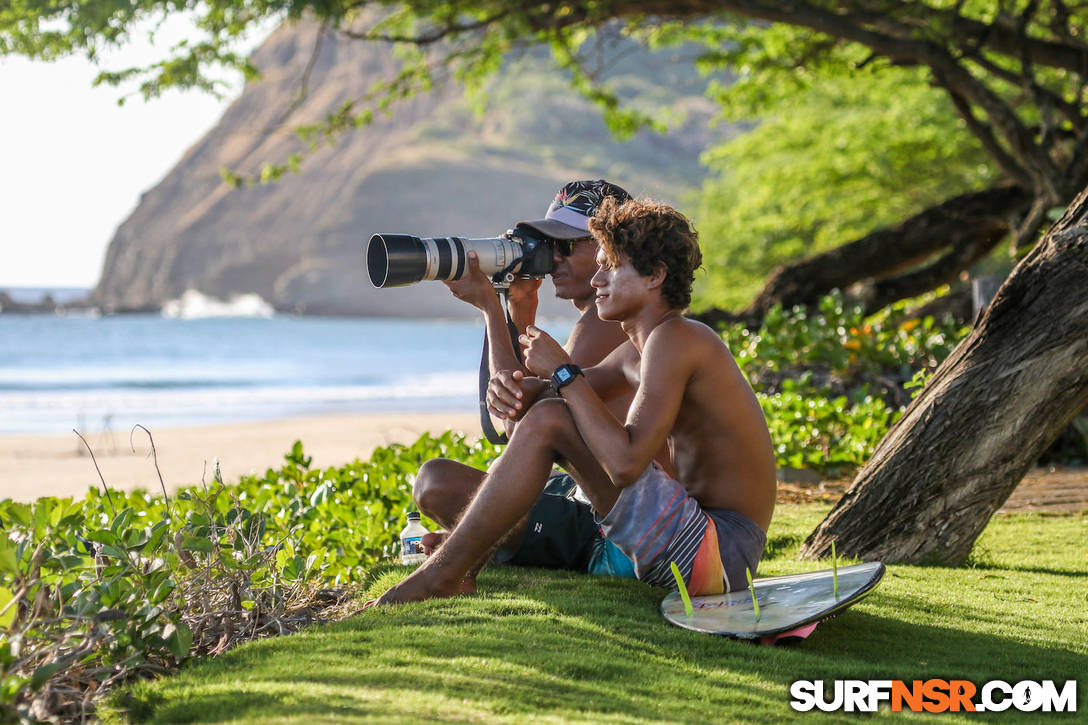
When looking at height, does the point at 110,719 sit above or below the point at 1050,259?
below

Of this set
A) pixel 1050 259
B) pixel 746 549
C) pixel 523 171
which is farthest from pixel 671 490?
pixel 523 171

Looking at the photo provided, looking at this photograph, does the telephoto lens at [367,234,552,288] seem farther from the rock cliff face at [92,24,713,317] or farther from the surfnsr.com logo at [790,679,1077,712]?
the rock cliff face at [92,24,713,317]

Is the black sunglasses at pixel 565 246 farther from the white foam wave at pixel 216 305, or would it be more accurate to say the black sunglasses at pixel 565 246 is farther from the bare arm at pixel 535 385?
the white foam wave at pixel 216 305

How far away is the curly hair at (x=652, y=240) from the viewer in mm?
3572

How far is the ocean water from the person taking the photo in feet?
76.6

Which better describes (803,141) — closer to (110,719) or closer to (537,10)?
(537,10)

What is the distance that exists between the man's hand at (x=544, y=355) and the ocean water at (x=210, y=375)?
13.8m

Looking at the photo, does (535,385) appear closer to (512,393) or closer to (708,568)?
(512,393)

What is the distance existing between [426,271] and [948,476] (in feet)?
7.33

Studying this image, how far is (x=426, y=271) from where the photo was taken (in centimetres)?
391

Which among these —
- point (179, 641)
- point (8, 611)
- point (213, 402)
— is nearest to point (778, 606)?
point (179, 641)

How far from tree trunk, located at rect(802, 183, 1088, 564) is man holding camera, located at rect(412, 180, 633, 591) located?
1.18m

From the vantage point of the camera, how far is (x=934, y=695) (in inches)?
120

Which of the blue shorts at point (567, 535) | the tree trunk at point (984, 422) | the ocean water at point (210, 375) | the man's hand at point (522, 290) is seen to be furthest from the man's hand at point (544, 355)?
the ocean water at point (210, 375)
